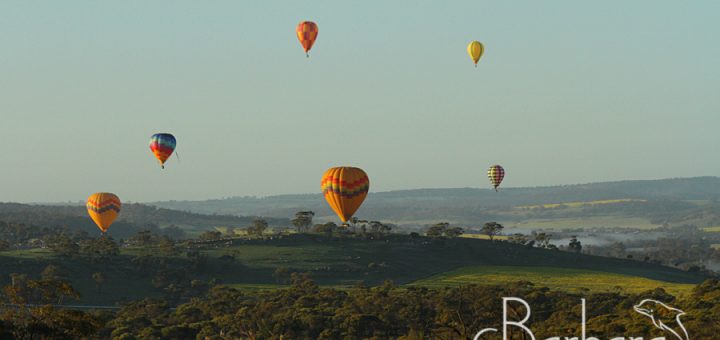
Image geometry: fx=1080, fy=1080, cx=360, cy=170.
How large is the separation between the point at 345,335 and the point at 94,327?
177 ft

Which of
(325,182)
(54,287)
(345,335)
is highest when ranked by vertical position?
(325,182)

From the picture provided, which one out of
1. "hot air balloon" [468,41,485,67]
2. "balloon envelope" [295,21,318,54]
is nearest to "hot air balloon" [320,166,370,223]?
"balloon envelope" [295,21,318,54]

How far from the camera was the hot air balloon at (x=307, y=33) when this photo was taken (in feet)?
472

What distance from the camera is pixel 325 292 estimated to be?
163 m

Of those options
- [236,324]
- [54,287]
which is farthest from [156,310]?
[54,287]

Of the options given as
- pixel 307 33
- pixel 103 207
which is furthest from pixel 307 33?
pixel 103 207

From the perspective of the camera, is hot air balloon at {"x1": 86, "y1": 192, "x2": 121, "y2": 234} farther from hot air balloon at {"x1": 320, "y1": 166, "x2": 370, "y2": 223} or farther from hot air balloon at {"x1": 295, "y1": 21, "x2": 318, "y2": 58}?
hot air balloon at {"x1": 320, "y1": 166, "x2": 370, "y2": 223}

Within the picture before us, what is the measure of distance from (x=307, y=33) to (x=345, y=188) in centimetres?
2953

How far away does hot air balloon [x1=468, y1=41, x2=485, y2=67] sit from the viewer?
174750 millimetres

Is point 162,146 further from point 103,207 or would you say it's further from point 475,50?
point 475,50

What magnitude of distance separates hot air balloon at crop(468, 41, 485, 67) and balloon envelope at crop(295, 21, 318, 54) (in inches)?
1477

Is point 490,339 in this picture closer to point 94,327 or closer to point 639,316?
point 639,316

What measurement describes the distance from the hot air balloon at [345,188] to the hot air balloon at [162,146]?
1309 inches

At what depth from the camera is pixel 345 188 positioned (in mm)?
123812
